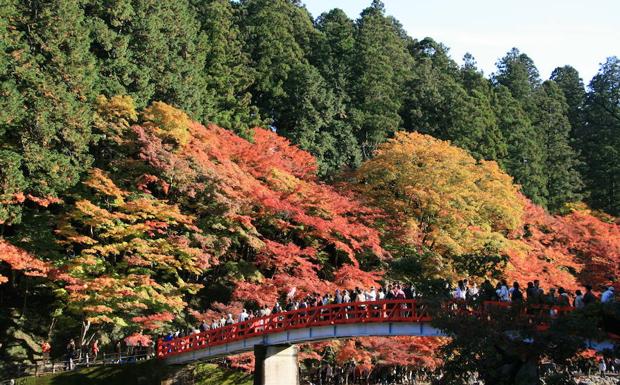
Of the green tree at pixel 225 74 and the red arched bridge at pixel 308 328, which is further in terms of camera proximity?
the green tree at pixel 225 74

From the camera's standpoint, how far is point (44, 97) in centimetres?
2709

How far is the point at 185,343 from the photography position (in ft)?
80.3

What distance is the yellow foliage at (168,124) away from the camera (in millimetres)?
29531

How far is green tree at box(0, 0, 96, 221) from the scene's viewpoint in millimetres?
26141

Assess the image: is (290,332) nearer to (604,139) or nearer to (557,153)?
(557,153)

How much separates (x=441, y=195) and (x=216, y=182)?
34.4 feet

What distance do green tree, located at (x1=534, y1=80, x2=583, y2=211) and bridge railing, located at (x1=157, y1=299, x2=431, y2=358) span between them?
31.8 metres

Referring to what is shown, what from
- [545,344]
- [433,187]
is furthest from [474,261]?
[545,344]

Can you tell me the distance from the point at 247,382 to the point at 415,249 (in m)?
9.58

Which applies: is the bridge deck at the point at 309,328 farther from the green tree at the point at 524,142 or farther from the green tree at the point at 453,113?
the green tree at the point at 524,142

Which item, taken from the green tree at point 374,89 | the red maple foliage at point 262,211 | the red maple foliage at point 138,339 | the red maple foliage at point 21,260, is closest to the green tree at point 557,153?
the green tree at point 374,89

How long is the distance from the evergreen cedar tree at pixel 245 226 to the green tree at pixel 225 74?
2.27 m

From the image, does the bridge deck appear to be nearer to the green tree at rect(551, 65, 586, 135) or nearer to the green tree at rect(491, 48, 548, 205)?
the green tree at rect(491, 48, 548, 205)

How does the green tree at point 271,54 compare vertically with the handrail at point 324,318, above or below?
above
